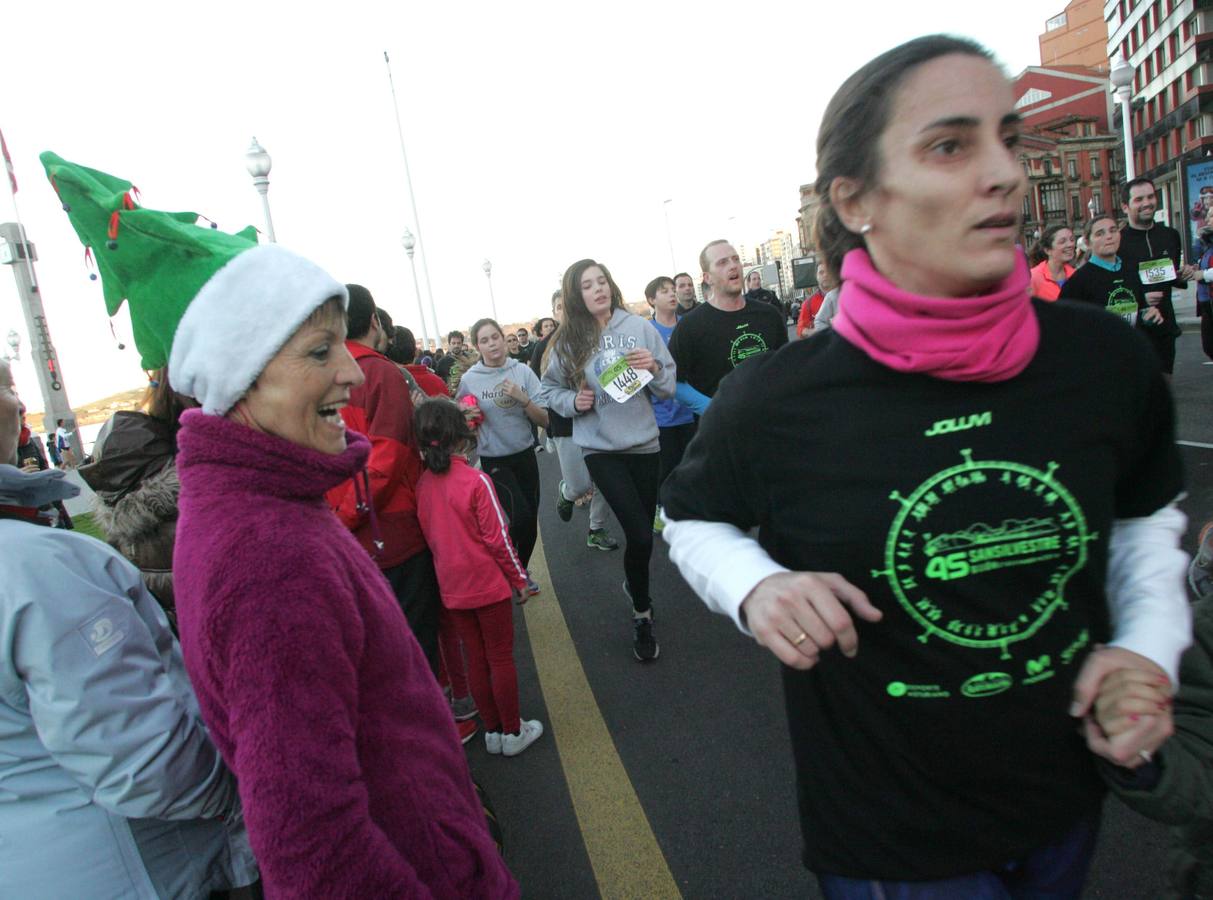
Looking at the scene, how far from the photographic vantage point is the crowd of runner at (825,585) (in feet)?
4.00

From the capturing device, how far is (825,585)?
48.6 inches

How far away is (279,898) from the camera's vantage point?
1.11 metres

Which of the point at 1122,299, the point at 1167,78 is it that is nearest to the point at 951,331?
the point at 1122,299

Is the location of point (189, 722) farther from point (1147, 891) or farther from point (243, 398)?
point (1147, 891)

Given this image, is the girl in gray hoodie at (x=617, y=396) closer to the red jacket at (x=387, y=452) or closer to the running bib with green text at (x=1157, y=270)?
the red jacket at (x=387, y=452)

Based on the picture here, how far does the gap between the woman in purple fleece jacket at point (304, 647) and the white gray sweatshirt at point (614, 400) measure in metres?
2.93

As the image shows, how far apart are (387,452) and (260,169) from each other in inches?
408

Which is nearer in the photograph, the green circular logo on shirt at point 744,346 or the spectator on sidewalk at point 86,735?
the spectator on sidewalk at point 86,735

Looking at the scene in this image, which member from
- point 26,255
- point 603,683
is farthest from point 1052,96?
point 603,683

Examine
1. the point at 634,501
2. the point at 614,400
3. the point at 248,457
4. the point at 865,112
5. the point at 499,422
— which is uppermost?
the point at 865,112

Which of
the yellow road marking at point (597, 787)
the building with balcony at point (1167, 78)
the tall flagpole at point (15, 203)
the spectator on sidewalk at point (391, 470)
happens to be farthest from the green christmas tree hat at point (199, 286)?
the building with balcony at point (1167, 78)

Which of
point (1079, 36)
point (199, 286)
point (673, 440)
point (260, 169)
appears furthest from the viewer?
point (1079, 36)

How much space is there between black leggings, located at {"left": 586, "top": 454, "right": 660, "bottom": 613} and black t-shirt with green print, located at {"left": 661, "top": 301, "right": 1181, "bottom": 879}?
2.86 meters

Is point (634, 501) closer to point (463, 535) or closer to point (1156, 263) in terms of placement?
point (463, 535)
